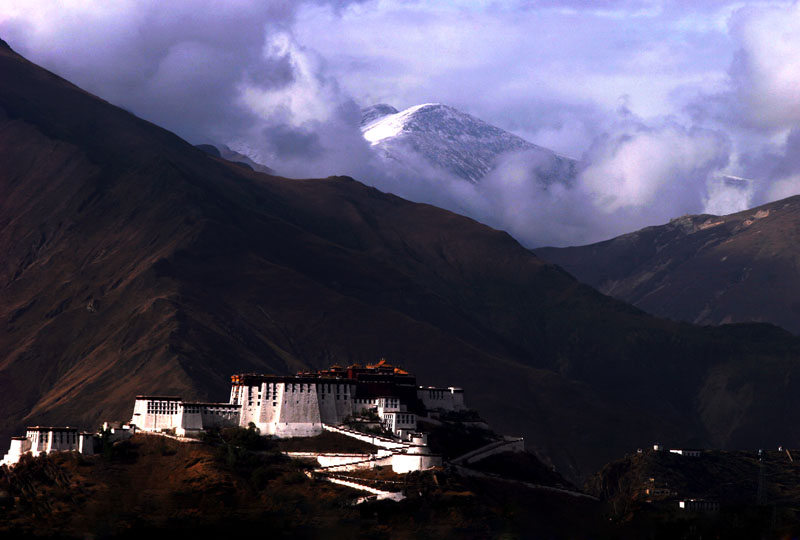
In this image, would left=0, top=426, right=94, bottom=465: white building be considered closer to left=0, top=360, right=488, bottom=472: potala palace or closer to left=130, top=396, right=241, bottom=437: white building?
left=0, top=360, right=488, bottom=472: potala palace

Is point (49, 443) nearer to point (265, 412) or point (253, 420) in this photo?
point (253, 420)

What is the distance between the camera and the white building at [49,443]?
184 meters

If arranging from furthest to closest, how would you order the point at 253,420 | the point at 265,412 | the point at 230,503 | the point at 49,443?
the point at 265,412 → the point at 253,420 → the point at 49,443 → the point at 230,503

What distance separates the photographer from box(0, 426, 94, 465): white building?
184 m

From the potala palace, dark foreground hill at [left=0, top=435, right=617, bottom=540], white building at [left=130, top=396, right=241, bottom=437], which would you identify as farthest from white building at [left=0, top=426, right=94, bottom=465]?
white building at [left=130, top=396, right=241, bottom=437]

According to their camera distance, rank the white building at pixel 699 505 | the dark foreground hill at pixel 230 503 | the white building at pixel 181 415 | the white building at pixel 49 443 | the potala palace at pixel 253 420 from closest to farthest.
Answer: the dark foreground hill at pixel 230 503, the white building at pixel 49 443, the white building at pixel 699 505, the potala palace at pixel 253 420, the white building at pixel 181 415

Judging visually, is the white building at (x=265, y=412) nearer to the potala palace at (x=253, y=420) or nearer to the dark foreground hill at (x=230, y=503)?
the potala palace at (x=253, y=420)

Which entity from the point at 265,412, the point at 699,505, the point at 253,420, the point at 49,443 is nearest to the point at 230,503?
the point at 49,443

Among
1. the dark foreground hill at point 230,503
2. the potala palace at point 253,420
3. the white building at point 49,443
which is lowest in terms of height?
the dark foreground hill at point 230,503

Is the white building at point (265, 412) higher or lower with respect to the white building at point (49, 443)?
higher

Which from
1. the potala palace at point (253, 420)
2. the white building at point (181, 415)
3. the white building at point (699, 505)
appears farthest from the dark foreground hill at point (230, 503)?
the white building at point (699, 505)

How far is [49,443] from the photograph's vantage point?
184500 millimetres

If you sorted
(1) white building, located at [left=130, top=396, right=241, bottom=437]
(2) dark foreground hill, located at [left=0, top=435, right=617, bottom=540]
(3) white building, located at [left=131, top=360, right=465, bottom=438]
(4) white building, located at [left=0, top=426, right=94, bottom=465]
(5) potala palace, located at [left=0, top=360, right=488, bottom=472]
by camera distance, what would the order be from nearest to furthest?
(2) dark foreground hill, located at [left=0, top=435, right=617, bottom=540]
(4) white building, located at [left=0, top=426, right=94, bottom=465]
(5) potala palace, located at [left=0, top=360, right=488, bottom=472]
(1) white building, located at [left=130, top=396, right=241, bottom=437]
(3) white building, located at [left=131, top=360, right=465, bottom=438]

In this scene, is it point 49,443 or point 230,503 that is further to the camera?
point 49,443
